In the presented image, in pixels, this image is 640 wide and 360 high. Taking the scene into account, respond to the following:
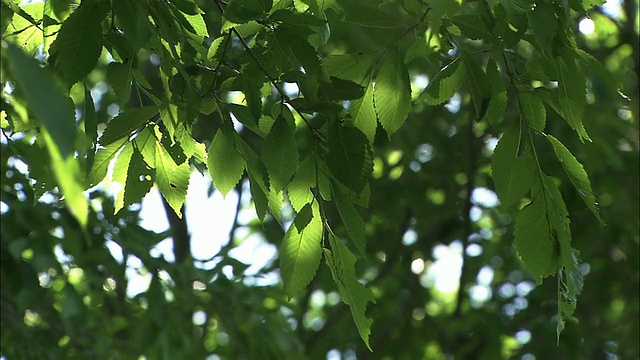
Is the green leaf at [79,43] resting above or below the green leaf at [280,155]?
above

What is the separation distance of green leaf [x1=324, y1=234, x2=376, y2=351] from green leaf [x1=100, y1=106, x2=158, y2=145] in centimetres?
30

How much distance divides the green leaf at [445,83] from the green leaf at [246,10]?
0.82 feet

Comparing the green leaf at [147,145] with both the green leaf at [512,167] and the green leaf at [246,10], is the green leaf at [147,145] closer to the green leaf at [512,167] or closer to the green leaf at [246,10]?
the green leaf at [246,10]

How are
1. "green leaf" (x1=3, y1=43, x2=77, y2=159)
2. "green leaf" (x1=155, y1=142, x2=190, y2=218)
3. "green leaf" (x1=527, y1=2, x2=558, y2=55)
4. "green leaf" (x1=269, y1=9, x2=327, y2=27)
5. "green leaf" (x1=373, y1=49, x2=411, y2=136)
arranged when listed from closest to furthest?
1. "green leaf" (x1=3, y1=43, x2=77, y2=159)
2. "green leaf" (x1=527, y1=2, x2=558, y2=55)
3. "green leaf" (x1=269, y1=9, x2=327, y2=27)
4. "green leaf" (x1=373, y1=49, x2=411, y2=136)
5. "green leaf" (x1=155, y1=142, x2=190, y2=218)

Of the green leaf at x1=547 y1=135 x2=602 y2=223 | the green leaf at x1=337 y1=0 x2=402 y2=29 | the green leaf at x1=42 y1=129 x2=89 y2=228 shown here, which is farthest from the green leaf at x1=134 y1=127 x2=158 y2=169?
the green leaf at x1=42 y1=129 x2=89 y2=228

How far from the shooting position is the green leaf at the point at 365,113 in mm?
1330

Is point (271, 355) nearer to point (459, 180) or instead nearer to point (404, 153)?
point (404, 153)

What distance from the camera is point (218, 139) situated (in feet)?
4.43

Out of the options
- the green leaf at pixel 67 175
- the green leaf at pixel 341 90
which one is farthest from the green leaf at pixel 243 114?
the green leaf at pixel 67 175

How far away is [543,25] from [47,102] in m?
0.61

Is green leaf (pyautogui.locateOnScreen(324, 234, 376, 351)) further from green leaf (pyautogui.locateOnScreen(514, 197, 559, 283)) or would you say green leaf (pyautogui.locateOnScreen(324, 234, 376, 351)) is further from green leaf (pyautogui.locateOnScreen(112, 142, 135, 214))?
green leaf (pyautogui.locateOnScreen(112, 142, 135, 214))

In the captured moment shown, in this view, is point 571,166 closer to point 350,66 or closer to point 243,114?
point 350,66

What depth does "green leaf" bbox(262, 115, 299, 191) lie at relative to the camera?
1248mm

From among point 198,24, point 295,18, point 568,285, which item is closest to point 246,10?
point 295,18
